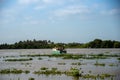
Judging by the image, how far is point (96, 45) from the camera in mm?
117062

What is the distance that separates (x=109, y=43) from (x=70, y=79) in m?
99.8

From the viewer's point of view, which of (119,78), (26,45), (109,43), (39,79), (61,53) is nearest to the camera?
(119,78)

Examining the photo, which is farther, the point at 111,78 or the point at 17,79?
the point at 17,79

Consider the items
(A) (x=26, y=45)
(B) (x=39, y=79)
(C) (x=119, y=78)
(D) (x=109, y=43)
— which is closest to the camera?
(C) (x=119, y=78)

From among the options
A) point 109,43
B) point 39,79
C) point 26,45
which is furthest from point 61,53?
point 26,45

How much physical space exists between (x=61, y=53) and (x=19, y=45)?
254 ft

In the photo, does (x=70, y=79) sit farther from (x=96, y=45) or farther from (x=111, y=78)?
(x=96, y=45)

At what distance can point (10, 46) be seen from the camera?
434ft

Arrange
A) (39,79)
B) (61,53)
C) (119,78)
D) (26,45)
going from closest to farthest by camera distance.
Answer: (119,78)
(39,79)
(61,53)
(26,45)

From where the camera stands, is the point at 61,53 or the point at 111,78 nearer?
the point at 111,78

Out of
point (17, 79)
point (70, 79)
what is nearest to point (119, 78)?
point (70, 79)

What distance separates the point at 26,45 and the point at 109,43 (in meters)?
38.8

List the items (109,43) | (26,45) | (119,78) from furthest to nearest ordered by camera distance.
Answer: (26,45)
(109,43)
(119,78)

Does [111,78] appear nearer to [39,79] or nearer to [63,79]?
[63,79]
